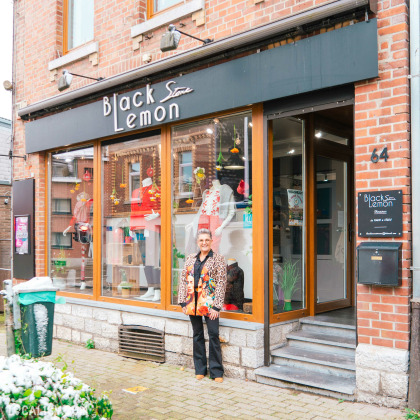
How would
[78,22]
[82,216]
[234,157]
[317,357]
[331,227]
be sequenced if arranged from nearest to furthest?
[317,357] < [234,157] < [331,227] < [82,216] < [78,22]

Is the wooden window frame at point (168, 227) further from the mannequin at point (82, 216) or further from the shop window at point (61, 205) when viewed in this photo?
the mannequin at point (82, 216)

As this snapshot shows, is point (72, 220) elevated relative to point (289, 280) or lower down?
elevated

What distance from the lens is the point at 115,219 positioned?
8.34m

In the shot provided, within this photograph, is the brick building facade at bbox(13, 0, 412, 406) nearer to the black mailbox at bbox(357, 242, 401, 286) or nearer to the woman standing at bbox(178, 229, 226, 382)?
the black mailbox at bbox(357, 242, 401, 286)

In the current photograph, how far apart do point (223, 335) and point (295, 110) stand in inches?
107

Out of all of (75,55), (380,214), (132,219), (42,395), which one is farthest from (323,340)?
(75,55)

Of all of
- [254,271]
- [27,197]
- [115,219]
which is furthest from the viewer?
[27,197]

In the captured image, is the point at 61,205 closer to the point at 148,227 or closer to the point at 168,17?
the point at 148,227

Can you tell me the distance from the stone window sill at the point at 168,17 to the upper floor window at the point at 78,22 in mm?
1584

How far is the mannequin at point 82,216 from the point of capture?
8727mm

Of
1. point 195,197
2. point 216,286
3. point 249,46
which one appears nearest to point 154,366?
point 216,286

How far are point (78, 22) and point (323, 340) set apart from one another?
21.8 feet

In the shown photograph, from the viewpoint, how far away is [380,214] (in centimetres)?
487

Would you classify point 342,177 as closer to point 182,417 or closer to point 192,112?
point 192,112
